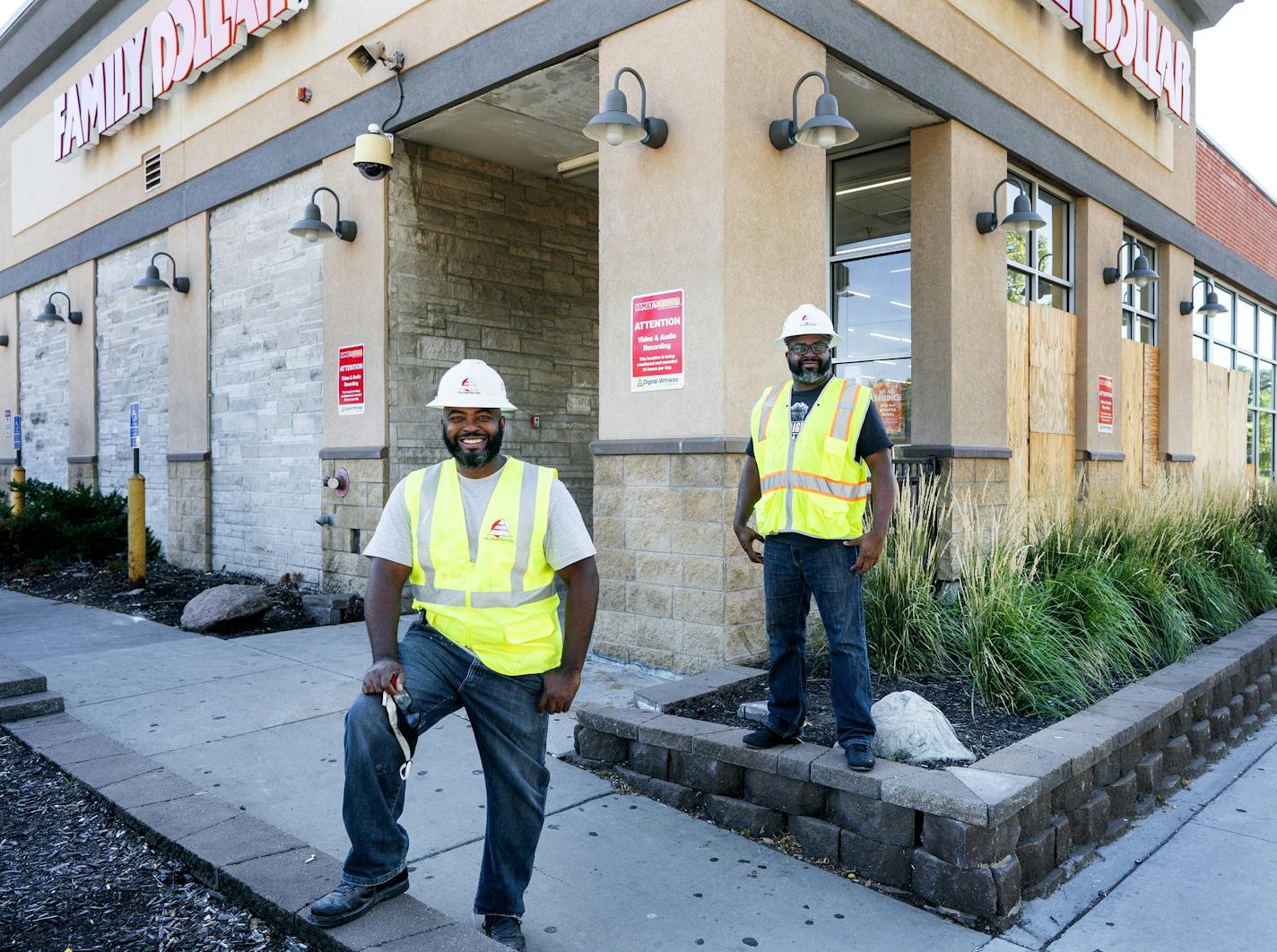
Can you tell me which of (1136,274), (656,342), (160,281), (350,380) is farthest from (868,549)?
(160,281)

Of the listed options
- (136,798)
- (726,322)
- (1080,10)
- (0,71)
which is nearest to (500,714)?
(136,798)

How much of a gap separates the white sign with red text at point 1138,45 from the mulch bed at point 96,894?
10699 mm

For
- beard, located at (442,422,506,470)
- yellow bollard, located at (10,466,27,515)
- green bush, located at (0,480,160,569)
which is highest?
beard, located at (442,422,506,470)

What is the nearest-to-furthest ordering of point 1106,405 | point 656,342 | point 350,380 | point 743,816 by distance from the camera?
point 743,816, point 656,342, point 350,380, point 1106,405

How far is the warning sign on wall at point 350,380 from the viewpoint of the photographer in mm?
9727

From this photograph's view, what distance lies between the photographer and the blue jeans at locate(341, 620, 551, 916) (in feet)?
9.98

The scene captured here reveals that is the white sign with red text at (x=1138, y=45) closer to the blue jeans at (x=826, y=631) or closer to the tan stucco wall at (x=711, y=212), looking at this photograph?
the tan stucco wall at (x=711, y=212)

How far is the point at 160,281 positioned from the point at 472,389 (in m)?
10.4

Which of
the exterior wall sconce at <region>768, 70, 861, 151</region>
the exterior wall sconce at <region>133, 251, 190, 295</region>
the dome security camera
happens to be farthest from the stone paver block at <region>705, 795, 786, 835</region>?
the exterior wall sconce at <region>133, 251, 190, 295</region>

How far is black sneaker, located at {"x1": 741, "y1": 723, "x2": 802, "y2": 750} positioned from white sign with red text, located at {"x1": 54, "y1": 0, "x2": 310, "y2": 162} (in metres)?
9.06

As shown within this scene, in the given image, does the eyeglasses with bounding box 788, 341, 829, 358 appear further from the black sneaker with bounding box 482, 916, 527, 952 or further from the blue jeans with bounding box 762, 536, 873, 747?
the black sneaker with bounding box 482, 916, 527, 952

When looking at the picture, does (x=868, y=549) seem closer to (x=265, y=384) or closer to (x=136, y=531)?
(x=265, y=384)

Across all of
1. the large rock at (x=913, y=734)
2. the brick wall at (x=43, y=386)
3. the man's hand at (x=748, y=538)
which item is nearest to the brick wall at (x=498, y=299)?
the man's hand at (x=748, y=538)

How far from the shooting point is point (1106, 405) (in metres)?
11.7
